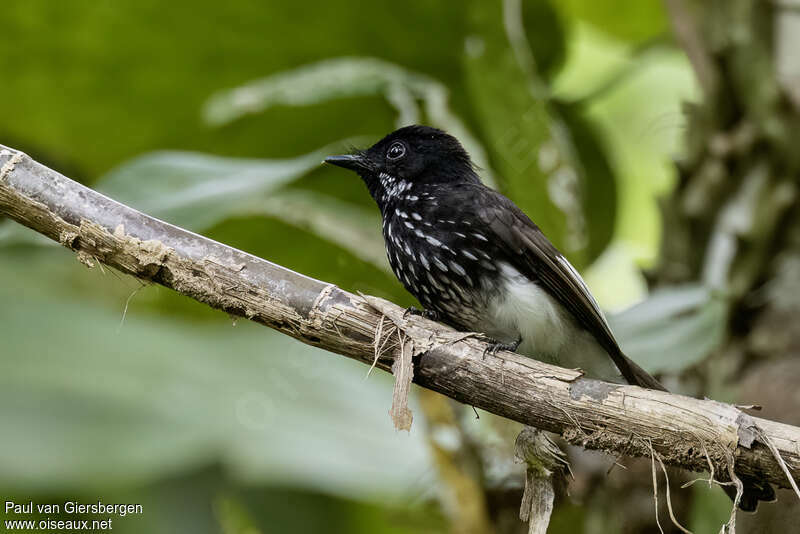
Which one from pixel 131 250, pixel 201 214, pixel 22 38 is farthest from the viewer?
pixel 22 38

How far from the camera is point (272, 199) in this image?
3.11 m

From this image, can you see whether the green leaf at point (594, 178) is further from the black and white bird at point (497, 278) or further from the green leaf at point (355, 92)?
the black and white bird at point (497, 278)

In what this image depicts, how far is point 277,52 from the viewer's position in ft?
13.5

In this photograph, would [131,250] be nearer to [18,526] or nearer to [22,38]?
[18,526]

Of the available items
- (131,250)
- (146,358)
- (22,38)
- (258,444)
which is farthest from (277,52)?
(131,250)

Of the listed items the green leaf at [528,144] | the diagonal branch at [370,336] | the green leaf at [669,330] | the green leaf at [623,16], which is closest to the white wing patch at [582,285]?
the green leaf at [669,330]

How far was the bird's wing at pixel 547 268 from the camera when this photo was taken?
8.14 ft

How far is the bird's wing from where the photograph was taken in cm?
248

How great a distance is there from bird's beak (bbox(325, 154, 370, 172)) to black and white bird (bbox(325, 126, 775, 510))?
0.75 feet

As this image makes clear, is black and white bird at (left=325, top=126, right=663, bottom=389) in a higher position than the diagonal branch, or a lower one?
higher

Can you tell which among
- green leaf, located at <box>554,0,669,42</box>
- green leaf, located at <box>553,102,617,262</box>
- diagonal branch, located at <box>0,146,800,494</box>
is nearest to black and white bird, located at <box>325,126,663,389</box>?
diagonal branch, located at <box>0,146,800,494</box>

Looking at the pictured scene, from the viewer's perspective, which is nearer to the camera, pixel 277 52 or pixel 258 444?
pixel 258 444

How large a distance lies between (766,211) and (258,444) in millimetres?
1869

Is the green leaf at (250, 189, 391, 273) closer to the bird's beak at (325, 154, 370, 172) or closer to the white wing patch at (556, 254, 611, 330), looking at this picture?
the bird's beak at (325, 154, 370, 172)
